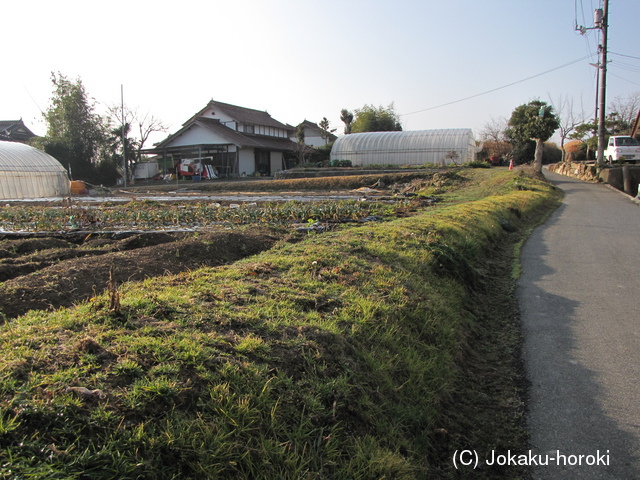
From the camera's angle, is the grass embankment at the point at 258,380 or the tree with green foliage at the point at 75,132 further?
the tree with green foliage at the point at 75,132

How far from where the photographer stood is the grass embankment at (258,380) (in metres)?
2.15

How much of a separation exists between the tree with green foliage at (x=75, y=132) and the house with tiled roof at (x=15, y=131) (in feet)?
30.0

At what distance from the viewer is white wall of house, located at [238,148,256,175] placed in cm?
3997

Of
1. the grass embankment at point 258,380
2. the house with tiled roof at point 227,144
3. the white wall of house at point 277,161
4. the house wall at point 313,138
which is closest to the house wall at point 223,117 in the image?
the house with tiled roof at point 227,144

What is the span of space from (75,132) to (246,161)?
1661cm

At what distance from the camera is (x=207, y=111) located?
4356 centimetres

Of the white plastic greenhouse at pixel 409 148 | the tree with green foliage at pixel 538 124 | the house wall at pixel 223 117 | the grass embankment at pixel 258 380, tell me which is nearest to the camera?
the grass embankment at pixel 258 380

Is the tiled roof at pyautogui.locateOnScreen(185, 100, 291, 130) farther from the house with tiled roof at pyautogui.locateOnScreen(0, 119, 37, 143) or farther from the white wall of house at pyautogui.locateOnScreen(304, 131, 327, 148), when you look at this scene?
the house with tiled roof at pyautogui.locateOnScreen(0, 119, 37, 143)

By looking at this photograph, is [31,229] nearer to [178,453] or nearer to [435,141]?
[178,453]

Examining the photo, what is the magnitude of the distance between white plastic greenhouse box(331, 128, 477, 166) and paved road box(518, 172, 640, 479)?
1211 inches

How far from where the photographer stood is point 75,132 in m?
41.3

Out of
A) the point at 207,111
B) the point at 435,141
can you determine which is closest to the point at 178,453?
the point at 435,141

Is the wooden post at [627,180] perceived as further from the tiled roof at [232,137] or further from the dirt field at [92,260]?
the tiled roof at [232,137]

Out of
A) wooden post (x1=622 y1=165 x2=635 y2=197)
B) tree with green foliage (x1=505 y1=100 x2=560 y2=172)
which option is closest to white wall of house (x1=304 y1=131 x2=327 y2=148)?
tree with green foliage (x1=505 y1=100 x2=560 y2=172)
